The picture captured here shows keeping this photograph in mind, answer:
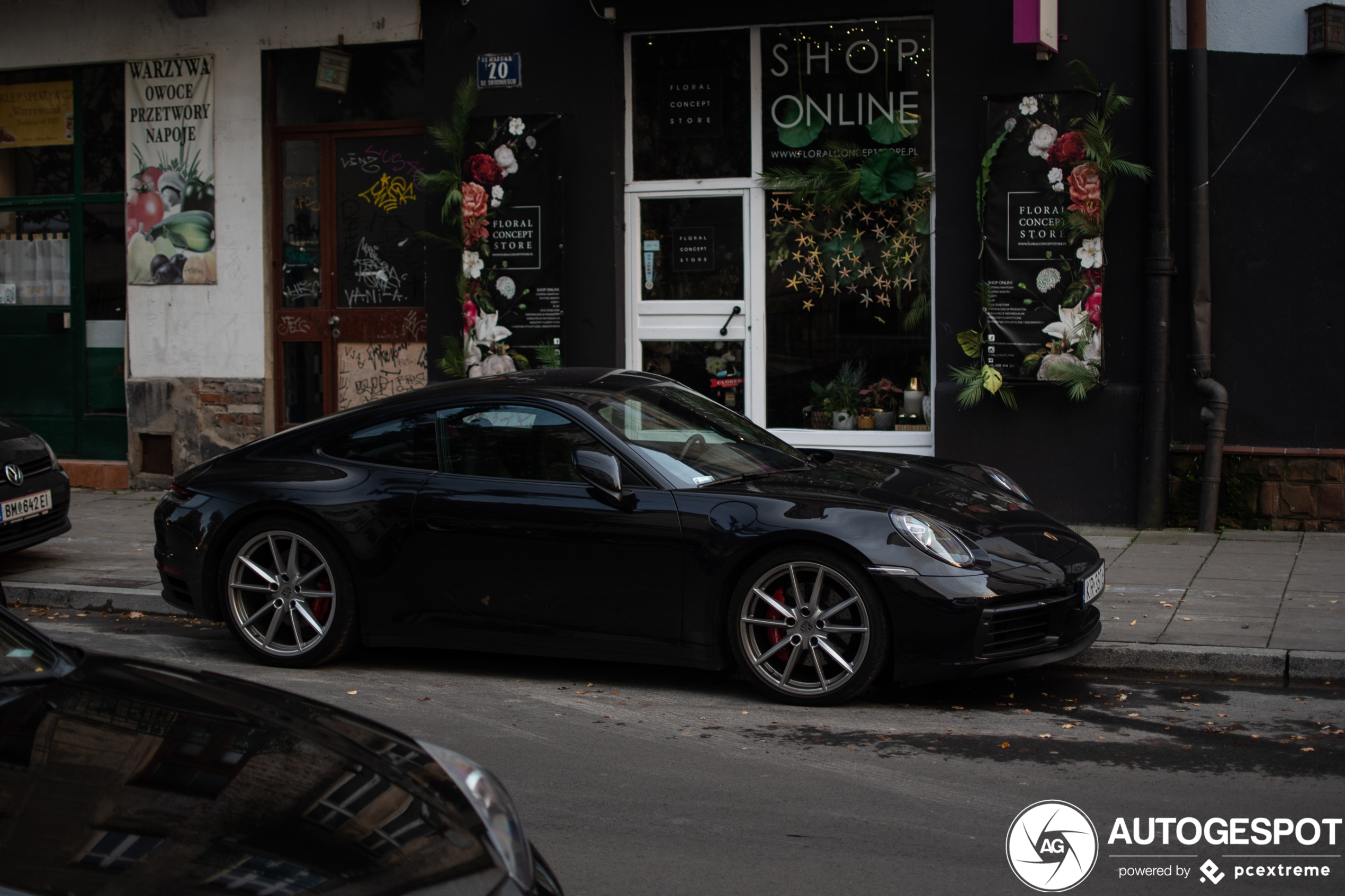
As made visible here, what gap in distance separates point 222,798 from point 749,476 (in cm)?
388

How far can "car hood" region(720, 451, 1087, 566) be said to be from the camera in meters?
5.73

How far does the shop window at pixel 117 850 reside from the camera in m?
2.22

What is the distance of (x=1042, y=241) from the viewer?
9.84 metres

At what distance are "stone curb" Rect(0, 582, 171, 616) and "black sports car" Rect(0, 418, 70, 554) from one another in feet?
1.04

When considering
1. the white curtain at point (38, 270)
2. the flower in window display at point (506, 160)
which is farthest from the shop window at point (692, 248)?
the white curtain at point (38, 270)

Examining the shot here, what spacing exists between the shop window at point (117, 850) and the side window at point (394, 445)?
4028 millimetres

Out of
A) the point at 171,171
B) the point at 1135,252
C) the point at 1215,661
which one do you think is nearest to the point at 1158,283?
the point at 1135,252

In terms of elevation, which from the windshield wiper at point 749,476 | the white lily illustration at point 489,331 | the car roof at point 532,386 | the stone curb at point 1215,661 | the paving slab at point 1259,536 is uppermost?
the white lily illustration at point 489,331

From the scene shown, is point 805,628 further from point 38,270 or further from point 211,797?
point 38,270

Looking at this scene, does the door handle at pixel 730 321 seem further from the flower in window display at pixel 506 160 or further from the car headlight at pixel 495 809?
the car headlight at pixel 495 809

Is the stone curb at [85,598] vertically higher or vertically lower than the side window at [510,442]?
lower

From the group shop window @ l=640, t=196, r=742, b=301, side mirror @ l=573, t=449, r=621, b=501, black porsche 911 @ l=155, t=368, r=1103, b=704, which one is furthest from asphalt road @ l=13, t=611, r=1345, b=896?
shop window @ l=640, t=196, r=742, b=301

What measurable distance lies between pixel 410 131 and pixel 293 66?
1324 mm

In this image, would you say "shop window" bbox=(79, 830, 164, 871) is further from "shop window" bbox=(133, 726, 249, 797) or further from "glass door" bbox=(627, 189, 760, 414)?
"glass door" bbox=(627, 189, 760, 414)
